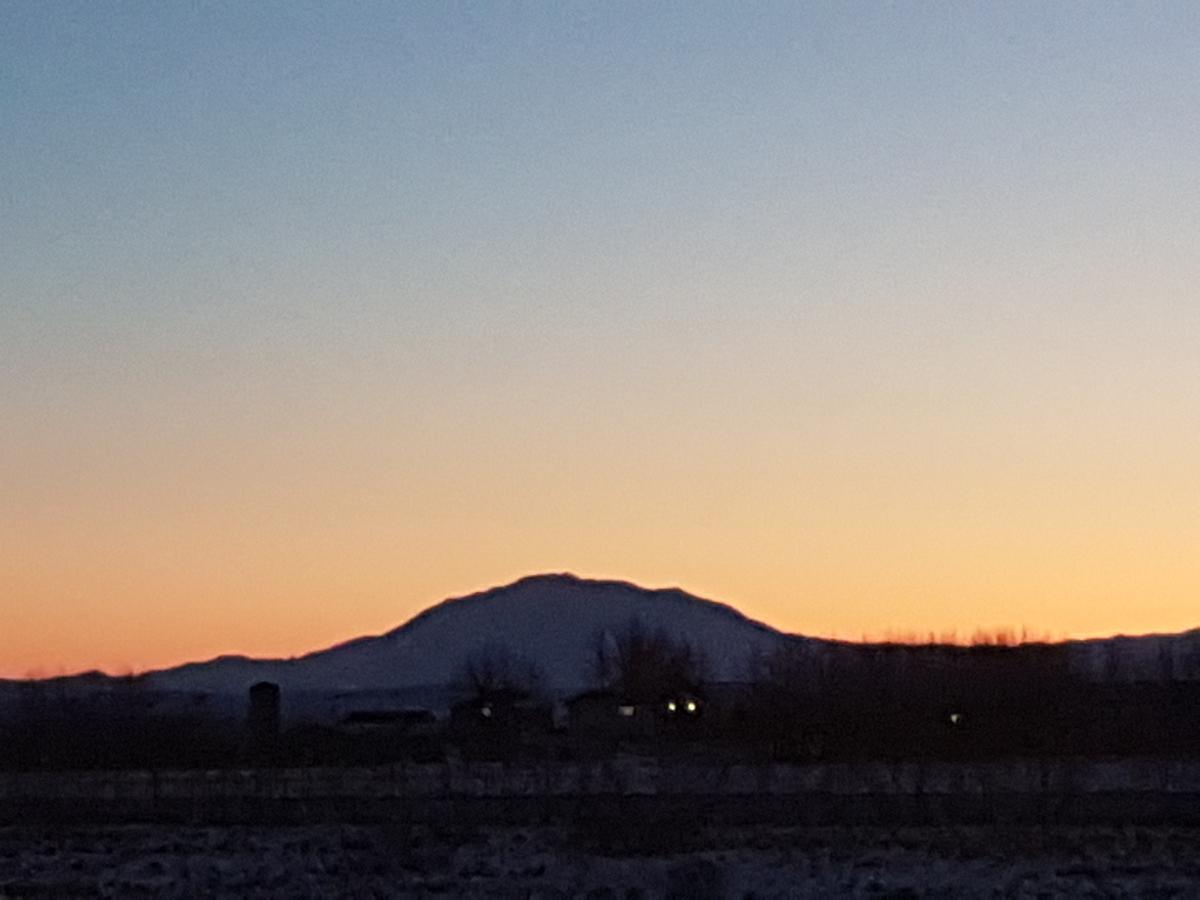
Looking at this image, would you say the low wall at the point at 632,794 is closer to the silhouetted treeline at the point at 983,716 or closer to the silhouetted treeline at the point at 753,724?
the silhouetted treeline at the point at 753,724

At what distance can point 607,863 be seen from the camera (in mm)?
27891

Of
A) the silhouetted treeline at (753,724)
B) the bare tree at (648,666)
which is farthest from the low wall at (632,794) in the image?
the bare tree at (648,666)

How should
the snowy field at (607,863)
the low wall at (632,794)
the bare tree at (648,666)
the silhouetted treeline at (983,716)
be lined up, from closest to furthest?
the snowy field at (607,863) → the low wall at (632,794) → the silhouetted treeline at (983,716) → the bare tree at (648,666)

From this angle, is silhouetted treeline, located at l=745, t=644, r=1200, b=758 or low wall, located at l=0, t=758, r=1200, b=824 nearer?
low wall, located at l=0, t=758, r=1200, b=824

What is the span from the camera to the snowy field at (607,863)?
25.5 m

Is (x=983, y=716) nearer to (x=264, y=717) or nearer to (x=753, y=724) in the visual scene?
(x=753, y=724)

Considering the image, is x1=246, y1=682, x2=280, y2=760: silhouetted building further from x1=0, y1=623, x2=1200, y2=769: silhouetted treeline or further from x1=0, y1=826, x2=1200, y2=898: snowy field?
x1=0, y1=826, x2=1200, y2=898: snowy field

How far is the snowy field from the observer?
Answer: 25.5 meters

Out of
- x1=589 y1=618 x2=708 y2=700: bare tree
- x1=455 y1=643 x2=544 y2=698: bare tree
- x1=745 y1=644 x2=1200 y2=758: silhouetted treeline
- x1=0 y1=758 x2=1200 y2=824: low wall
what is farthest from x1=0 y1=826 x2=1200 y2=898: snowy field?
x1=455 y1=643 x2=544 y2=698: bare tree

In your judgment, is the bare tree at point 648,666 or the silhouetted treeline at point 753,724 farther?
the bare tree at point 648,666

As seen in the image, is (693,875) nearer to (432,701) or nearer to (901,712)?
(901,712)

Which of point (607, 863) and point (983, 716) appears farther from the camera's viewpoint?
point (983, 716)

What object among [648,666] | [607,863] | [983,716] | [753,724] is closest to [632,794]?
[607,863]

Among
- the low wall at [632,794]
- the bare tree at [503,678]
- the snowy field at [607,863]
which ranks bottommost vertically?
Result: the snowy field at [607,863]
